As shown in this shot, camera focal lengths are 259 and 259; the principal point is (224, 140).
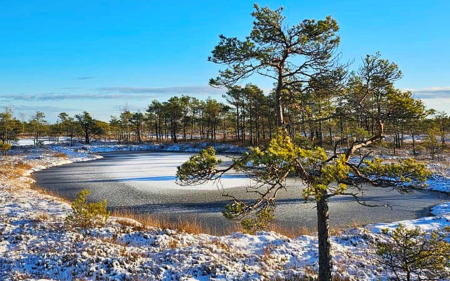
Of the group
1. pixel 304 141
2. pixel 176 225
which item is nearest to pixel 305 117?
pixel 304 141

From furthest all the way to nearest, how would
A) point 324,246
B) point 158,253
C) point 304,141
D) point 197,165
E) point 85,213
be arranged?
point 85,213 → point 158,253 → point 304,141 → point 324,246 → point 197,165

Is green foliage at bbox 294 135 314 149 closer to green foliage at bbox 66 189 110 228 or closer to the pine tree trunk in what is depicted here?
the pine tree trunk

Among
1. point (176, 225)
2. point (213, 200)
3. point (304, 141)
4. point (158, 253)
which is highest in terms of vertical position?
point (304, 141)

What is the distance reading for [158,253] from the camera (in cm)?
876

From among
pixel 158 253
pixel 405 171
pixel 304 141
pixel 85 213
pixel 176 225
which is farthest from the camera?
pixel 176 225

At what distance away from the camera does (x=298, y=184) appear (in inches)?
891

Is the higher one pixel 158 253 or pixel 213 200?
pixel 158 253

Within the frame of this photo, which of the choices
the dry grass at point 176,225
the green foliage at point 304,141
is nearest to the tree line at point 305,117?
the green foliage at point 304,141

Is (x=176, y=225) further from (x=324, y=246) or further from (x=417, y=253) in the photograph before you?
(x=417, y=253)

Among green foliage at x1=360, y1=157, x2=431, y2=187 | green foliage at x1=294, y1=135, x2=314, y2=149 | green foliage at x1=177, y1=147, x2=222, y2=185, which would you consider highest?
green foliage at x1=294, y1=135, x2=314, y2=149

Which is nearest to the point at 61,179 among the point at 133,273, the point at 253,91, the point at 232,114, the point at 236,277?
the point at 133,273

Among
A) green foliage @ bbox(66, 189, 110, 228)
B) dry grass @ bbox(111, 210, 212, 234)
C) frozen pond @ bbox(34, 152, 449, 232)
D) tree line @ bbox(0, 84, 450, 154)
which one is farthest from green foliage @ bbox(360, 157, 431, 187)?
green foliage @ bbox(66, 189, 110, 228)

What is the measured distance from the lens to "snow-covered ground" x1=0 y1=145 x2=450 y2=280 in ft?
24.8

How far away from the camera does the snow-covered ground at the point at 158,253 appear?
755 centimetres
